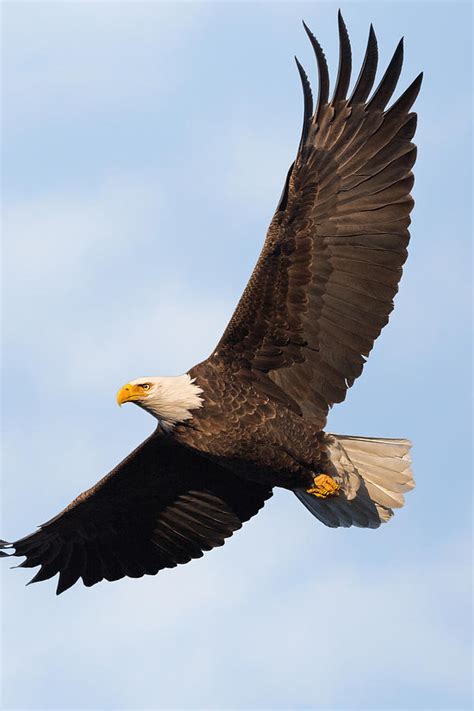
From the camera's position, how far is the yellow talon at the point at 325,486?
1371 centimetres

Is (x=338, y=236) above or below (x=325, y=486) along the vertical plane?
above

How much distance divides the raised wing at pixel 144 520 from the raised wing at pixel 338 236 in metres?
1.34

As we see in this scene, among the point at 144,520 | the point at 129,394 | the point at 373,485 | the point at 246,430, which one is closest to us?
the point at 246,430

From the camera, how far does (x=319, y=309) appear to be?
44.6ft

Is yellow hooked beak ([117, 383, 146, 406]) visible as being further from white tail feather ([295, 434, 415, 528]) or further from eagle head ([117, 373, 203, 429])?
white tail feather ([295, 434, 415, 528])

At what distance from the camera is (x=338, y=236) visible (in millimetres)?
13531

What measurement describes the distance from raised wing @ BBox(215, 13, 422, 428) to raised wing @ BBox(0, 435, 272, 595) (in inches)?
52.6

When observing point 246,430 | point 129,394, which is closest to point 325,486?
point 246,430

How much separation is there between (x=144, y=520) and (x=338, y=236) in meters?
2.98

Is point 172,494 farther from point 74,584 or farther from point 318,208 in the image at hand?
point 318,208

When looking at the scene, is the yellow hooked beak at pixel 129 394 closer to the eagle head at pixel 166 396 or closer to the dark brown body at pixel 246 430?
the eagle head at pixel 166 396

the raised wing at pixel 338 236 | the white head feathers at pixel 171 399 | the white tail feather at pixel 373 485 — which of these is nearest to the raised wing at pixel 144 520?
the white tail feather at pixel 373 485

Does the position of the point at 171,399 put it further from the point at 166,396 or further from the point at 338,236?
the point at 338,236

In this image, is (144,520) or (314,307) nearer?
(314,307)
